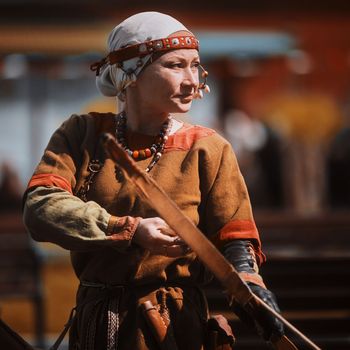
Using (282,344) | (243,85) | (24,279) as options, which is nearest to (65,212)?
(282,344)

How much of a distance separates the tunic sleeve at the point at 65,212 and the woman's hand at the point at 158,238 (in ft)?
0.07

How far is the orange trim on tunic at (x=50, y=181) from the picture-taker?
2.75 meters

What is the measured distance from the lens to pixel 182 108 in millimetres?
2812

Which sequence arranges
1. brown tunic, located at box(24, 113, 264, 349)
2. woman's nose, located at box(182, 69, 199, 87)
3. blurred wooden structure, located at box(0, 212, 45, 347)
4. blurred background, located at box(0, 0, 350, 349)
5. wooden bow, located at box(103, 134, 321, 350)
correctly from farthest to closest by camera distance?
blurred background, located at box(0, 0, 350, 349)
blurred wooden structure, located at box(0, 212, 45, 347)
woman's nose, located at box(182, 69, 199, 87)
brown tunic, located at box(24, 113, 264, 349)
wooden bow, located at box(103, 134, 321, 350)

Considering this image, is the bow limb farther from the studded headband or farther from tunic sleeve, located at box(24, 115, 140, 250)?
the studded headband

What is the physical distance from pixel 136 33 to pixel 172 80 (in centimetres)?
14

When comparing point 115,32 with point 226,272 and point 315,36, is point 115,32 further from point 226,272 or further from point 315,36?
point 315,36

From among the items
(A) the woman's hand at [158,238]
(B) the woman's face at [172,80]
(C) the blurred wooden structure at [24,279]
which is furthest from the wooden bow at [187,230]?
(C) the blurred wooden structure at [24,279]

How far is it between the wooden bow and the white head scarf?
32cm

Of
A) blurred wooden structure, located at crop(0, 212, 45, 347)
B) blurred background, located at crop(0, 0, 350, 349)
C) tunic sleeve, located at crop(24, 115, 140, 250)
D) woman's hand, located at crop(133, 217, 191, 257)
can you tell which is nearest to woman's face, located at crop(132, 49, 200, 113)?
tunic sleeve, located at crop(24, 115, 140, 250)

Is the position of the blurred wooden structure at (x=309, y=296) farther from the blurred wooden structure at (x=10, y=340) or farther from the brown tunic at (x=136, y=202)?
the blurred wooden structure at (x=10, y=340)

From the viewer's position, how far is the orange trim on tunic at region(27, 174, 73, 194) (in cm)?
275

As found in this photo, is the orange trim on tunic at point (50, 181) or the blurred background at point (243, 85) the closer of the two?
the orange trim on tunic at point (50, 181)

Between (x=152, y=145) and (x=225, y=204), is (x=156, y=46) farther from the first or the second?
(x=225, y=204)
